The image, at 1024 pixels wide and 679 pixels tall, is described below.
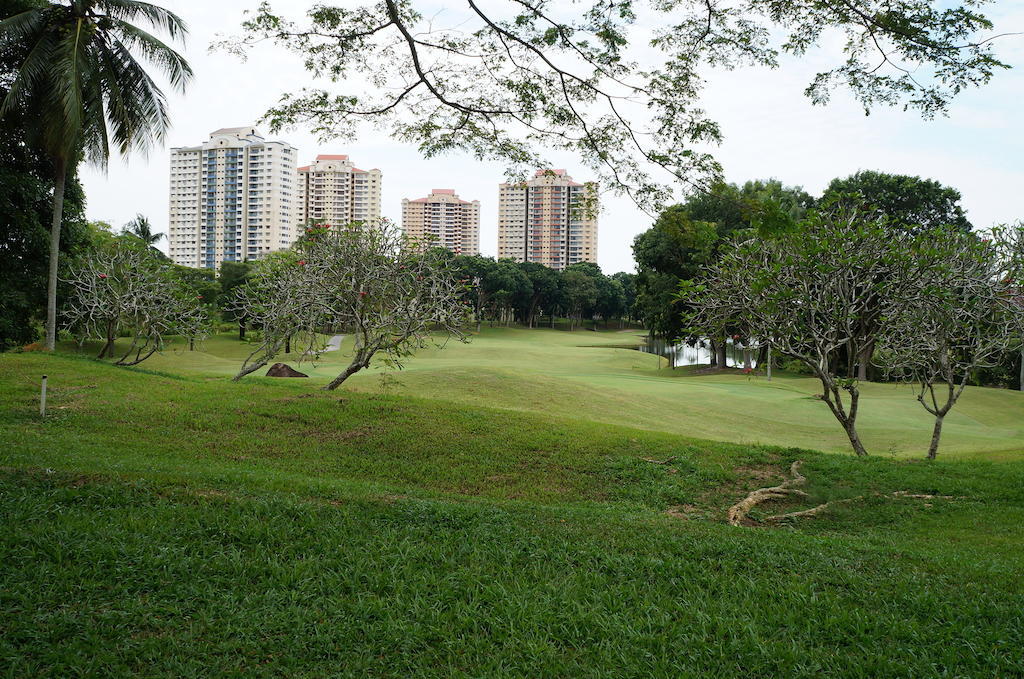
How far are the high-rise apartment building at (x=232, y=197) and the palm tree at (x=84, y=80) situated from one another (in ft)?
224

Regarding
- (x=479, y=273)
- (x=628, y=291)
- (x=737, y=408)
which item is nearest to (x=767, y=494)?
(x=737, y=408)

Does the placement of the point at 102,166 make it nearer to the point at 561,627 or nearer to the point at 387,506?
the point at 387,506

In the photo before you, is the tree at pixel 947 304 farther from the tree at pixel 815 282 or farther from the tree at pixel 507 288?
the tree at pixel 507 288

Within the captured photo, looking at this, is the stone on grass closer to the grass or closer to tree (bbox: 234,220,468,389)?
tree (bbox: 234,220,468,389)

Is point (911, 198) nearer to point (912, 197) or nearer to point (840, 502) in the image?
point (912, 197)

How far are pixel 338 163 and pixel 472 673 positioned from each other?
7960 centimetres

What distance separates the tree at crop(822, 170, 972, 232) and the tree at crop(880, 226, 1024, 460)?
28.3 meters

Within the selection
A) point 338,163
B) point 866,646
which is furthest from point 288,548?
point 338,163

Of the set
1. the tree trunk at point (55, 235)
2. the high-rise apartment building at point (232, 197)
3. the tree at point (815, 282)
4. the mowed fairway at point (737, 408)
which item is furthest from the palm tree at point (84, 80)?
the high-rise apartment building at point (232, 197)

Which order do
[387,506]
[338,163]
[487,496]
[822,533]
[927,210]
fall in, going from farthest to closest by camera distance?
1. [338,163]
2. [927,210]
3. [487,496]
4. [822,533]
5. [387,506]

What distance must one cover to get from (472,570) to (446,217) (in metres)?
109

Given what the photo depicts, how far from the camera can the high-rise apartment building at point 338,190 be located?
247ft

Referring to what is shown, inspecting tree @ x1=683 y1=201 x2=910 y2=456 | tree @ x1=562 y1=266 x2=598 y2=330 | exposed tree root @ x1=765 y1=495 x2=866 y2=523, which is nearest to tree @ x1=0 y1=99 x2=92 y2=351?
tree @ x1=683 y1=201 x2=910 y2=456

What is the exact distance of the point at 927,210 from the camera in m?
41.5
